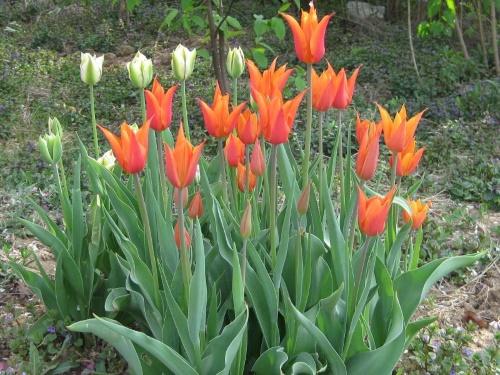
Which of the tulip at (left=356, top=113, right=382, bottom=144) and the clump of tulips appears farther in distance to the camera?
the tulip at (left=356, top=113, right=382, bottom=144)

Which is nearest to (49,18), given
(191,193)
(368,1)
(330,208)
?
(368,1)

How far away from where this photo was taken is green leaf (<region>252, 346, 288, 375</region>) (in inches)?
59.1

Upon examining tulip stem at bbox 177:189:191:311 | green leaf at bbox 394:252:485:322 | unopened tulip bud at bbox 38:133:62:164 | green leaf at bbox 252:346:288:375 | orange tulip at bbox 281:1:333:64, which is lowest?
green leaf at bbox 252:346:288:375

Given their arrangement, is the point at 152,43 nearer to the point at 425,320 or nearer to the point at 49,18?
the point at 49,18

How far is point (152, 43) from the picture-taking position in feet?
21.7

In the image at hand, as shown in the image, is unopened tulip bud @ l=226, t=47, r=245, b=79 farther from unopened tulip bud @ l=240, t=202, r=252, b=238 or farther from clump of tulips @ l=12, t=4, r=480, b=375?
unopened tulip bud @ l=240, t=202, r=252, b=238

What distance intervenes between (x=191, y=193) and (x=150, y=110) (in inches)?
18.8

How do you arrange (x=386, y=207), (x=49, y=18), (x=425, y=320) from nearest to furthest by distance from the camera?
(x=386, y=207)
(x=425, y=320)
(x=49, y=18)

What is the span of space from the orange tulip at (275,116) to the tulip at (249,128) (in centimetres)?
8

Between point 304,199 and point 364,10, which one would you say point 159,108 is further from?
point 364,10

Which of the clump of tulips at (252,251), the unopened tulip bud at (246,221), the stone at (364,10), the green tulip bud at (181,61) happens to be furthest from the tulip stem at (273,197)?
the stone at (364,10)

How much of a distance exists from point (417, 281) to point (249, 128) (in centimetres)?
61

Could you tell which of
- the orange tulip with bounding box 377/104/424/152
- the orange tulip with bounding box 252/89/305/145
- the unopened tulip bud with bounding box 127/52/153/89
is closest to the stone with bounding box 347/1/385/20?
the unopened tulip bud with bounding box 127/52/153/89

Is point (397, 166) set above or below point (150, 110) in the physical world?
below
